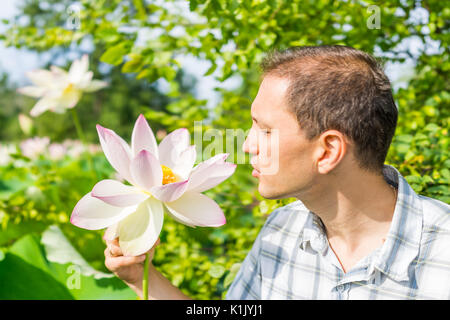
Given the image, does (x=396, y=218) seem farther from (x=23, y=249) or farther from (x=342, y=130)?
(x=23, y=249)

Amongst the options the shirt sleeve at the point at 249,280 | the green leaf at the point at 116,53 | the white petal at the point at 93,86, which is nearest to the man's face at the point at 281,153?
the shirt sleeve at the point at 249,280

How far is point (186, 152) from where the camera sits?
0.82m

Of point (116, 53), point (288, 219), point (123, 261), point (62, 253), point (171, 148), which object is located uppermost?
point (116, 53)

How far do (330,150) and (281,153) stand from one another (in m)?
0.12

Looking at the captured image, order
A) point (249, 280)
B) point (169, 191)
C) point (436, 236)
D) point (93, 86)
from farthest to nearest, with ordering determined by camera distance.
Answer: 1. point (93, 86)
2. point (249, 280)
3. point (436, 236)
4. point (169, 191)

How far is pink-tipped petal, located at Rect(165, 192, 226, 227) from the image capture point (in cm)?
71

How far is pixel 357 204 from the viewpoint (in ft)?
3.33

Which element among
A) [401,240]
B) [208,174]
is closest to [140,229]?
[208,174]

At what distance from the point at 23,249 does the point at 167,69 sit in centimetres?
87

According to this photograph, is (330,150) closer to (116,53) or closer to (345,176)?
(345,176)

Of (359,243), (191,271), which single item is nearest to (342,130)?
(359,243)

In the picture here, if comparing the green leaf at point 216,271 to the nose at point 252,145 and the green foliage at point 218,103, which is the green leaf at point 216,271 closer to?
the green foliage at point 218,103

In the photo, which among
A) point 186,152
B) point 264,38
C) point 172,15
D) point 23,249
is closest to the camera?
point 186,152

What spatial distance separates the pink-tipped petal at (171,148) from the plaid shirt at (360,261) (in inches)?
18.3
